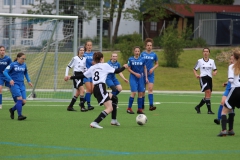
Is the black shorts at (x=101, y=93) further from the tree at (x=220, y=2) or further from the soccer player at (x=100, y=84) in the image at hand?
the tree at (x=220, y=2)

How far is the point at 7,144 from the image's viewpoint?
1055cm

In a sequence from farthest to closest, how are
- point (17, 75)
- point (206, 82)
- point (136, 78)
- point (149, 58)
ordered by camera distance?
point (149, 58)
point (206, 82)
point (136, 78)
point (17, 75)

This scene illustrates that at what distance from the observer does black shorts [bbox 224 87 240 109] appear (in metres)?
11.7

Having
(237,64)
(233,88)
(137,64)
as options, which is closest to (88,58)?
(137,64)

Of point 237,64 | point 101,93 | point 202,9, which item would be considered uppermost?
point 202,9

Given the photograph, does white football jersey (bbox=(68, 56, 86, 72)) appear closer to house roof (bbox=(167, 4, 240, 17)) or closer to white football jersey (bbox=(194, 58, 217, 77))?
white football jersey (bbox=(194, 58, 217, 77))

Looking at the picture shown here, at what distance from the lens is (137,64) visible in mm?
16953

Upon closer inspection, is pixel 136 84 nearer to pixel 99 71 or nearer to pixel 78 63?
pixel 78 63

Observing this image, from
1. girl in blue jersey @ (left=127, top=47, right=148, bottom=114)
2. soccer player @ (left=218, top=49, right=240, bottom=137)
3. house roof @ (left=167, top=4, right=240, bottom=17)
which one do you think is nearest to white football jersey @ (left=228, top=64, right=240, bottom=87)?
soccer player @ (left=218, top=49, right=240, bottom=137)

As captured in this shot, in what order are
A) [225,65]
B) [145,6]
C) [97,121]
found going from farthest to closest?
[145,6] < [225,65] < [97,121]

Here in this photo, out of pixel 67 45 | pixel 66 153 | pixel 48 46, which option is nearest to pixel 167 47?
pixel 67 45

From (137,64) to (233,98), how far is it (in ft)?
18.1

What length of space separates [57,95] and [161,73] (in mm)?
10588

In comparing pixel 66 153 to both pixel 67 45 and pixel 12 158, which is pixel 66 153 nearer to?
pixel 12 158
